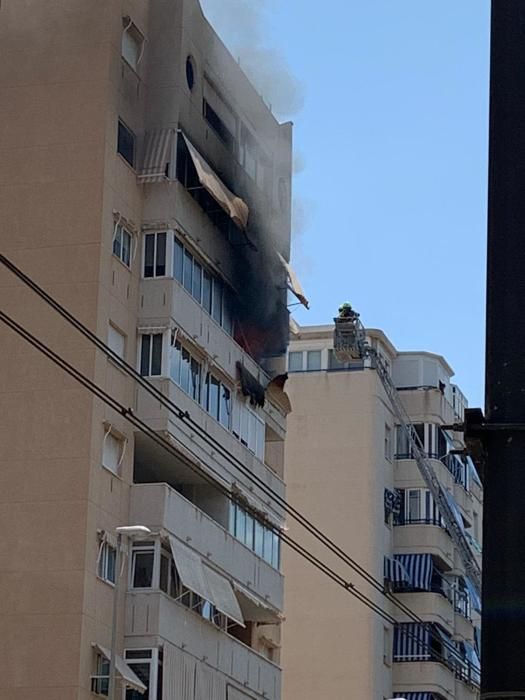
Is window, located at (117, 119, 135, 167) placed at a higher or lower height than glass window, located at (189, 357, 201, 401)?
higher

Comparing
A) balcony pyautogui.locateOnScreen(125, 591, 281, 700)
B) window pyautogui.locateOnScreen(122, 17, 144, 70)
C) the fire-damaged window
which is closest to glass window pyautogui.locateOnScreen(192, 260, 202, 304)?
the fire-damaged window

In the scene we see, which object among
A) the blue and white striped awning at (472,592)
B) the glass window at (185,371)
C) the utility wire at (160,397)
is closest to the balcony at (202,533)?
the glass window at (185,371)

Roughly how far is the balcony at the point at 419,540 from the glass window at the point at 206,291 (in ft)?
87.5

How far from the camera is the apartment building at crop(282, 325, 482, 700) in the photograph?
68062mm

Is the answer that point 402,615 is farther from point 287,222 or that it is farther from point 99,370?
point 99,370

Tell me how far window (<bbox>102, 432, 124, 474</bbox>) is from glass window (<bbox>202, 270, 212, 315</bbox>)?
17.3ft

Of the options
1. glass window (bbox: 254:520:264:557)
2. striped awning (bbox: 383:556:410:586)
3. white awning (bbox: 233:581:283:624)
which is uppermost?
striped awning (bbox: 383:556:410:586)

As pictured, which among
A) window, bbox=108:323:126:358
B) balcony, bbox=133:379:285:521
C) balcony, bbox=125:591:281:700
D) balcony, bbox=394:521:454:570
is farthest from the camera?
balcony, bbox=394:521:454:570

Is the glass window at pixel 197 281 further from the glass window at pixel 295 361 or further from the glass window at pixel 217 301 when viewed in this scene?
the glass window at pixel 295 361

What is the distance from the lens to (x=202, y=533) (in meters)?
44.2

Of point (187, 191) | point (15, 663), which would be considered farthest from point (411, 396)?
point (15, 663)

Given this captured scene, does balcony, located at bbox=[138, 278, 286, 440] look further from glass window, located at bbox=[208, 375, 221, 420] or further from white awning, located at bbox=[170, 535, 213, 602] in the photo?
white awning, located at bbox=[170, 535, 213, 602]

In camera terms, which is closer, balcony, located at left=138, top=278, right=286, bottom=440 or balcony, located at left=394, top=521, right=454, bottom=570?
balcony, located at left=138, top=278, right=286, bottom=440

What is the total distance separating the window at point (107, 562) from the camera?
133 feet
